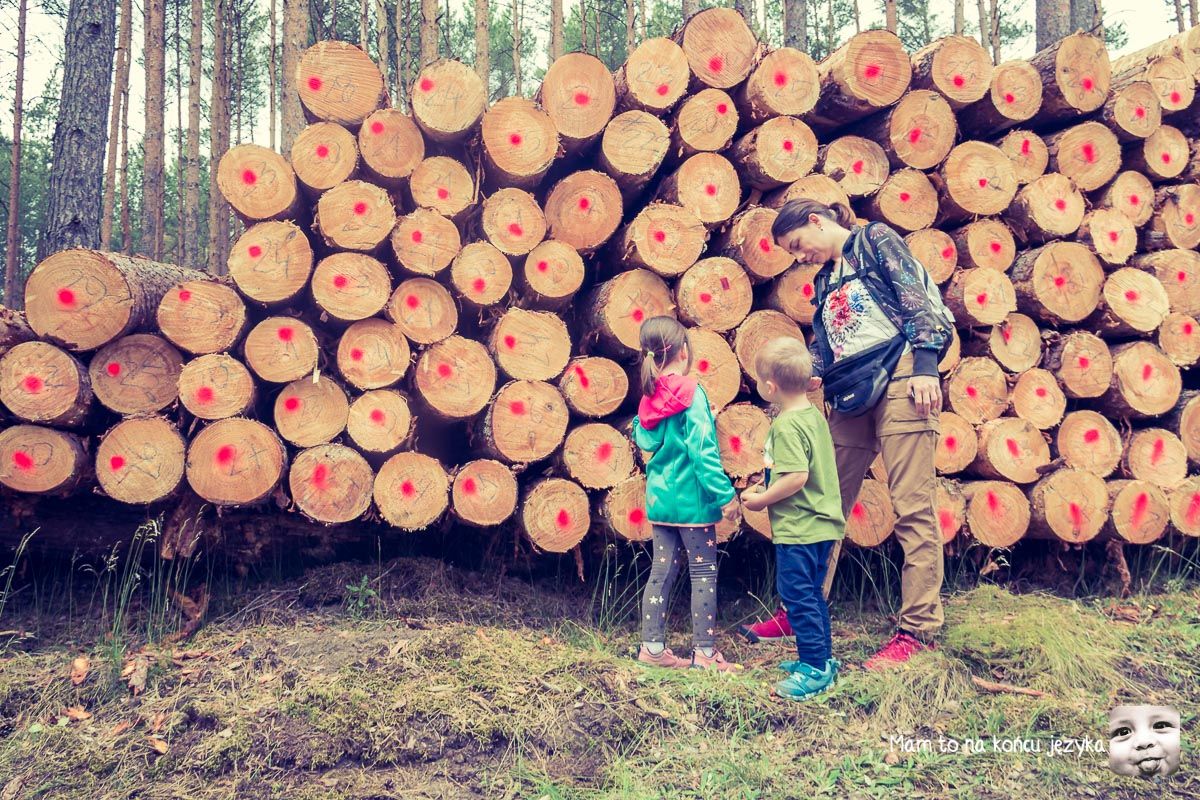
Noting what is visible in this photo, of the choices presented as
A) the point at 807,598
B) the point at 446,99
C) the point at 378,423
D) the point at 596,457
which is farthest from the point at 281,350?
the point at 807,598

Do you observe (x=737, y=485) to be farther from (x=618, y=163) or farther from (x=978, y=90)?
(x=978, y=90)

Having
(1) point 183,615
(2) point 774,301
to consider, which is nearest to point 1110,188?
(2) point 774,301

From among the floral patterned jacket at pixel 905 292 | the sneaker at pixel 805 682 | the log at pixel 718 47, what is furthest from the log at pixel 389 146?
the sneaker at pixel 805 682

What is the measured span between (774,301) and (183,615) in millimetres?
3297

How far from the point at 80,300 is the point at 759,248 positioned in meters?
3.17

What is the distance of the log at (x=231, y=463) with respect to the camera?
11.1 ft

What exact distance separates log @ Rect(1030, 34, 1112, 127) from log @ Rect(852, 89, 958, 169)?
0.68 metres

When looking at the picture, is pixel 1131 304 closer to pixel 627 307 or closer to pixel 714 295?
pixel 714 295

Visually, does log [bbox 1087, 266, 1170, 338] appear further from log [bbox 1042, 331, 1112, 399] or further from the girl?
the girl

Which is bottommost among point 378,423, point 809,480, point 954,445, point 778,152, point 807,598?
point 807,598

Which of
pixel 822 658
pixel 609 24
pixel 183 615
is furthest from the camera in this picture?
pixel 609 24

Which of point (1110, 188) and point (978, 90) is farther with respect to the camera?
point (1110, 188)

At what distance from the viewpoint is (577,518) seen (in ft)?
12.1

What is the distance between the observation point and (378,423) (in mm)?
3553
